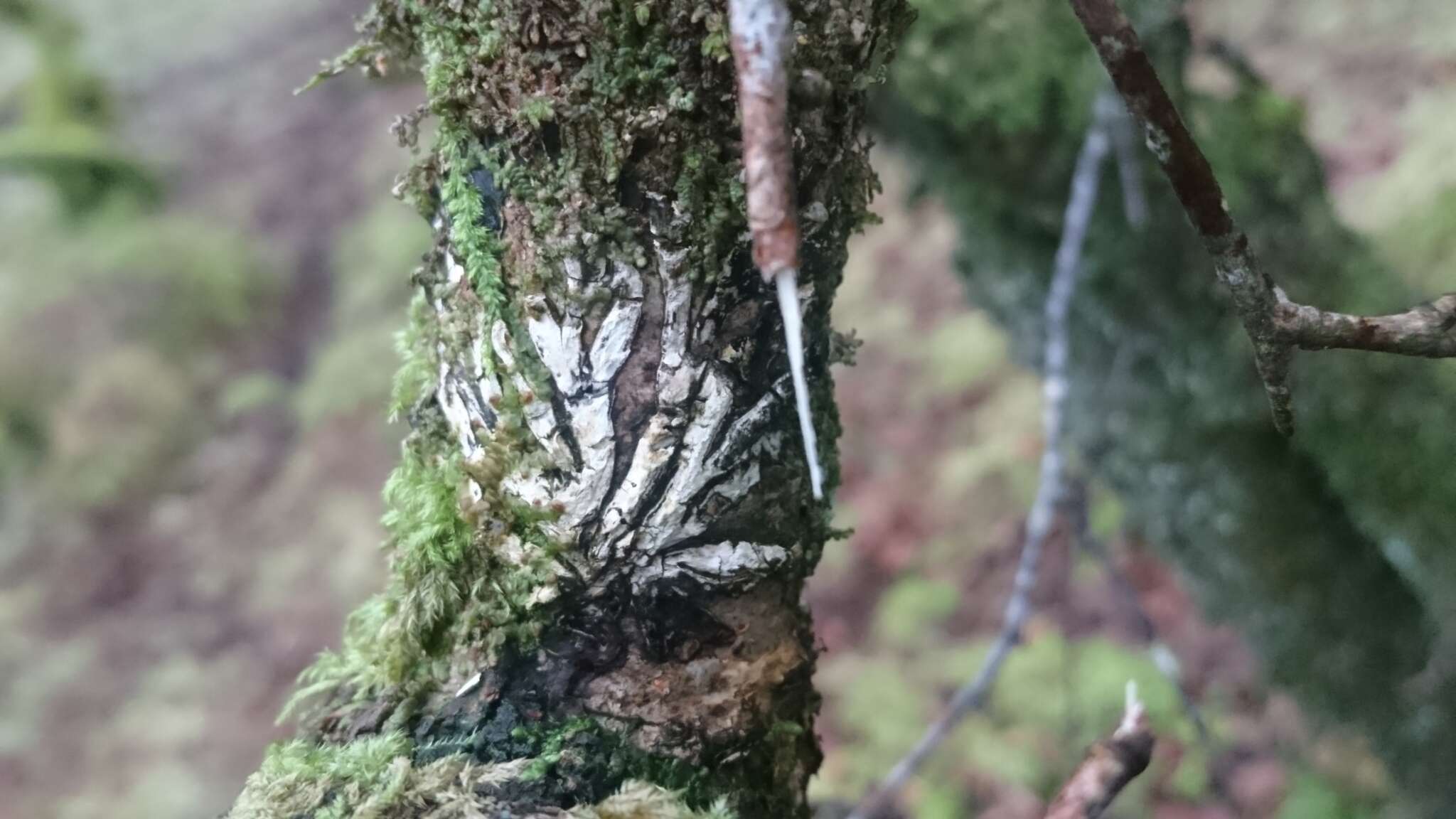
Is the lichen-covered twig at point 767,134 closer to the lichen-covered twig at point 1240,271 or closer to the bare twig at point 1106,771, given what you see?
the lichen-covered twig at point 1240,271

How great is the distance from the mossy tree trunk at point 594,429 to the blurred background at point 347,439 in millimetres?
408

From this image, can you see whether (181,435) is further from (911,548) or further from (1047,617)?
(1047,617)

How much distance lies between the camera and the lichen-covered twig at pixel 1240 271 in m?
0.64

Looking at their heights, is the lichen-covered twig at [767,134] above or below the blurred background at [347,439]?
below

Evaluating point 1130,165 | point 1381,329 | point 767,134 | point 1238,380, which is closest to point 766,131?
point 767,134

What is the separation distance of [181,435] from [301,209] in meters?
2.78

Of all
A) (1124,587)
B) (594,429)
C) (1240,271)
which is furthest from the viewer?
(1124,587)

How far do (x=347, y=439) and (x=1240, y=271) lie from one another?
22.3 ft

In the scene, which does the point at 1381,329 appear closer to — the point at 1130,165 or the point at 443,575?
the point at 443,575

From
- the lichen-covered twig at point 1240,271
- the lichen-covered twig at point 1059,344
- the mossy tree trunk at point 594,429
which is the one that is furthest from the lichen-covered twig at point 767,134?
the lichen-covered twig at point 1059,344

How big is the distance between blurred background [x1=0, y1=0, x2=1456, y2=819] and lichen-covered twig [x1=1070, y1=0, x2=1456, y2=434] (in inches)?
32.5

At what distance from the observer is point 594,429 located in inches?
32.0

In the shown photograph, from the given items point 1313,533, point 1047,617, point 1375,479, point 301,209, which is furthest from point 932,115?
point 301,209

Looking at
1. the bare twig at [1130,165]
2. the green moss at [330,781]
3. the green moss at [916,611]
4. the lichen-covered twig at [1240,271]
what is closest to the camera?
the lichen-covered twig at [1240,271]
